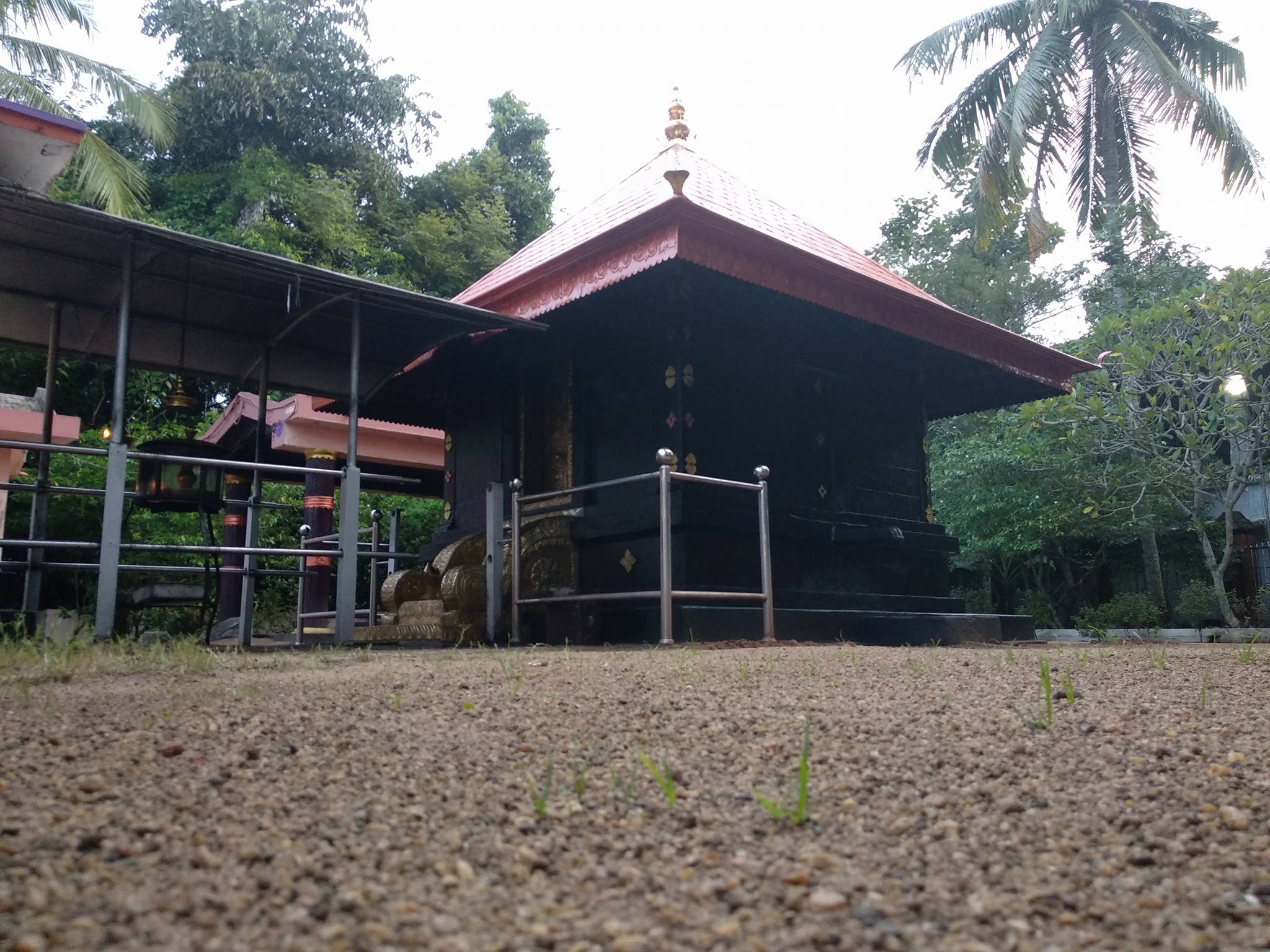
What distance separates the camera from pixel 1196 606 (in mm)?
13125

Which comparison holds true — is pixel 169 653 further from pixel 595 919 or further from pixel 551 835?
pixel 595 919

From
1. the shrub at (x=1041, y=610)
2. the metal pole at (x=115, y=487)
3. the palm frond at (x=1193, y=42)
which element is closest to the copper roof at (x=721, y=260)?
the metal pole at (x=115, y=487)

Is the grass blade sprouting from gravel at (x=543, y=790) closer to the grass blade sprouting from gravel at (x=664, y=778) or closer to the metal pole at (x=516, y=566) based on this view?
the grass blade sprouting from gravel at (x=664, y=778)

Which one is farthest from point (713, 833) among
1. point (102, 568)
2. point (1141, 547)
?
point (1141, 547)

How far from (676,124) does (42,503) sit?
5.52 meters

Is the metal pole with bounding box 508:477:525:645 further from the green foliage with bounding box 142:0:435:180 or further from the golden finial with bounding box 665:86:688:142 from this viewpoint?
the green foliage with bounding box 142:0:435:180

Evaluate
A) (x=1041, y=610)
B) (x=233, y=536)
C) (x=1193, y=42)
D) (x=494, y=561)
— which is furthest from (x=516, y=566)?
(x=1193, y=42)

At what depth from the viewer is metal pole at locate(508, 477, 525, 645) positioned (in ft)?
19.6

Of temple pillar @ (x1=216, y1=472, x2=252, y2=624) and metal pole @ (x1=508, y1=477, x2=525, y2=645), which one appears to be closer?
metal pole @ (x1=508, y1=477, x2=525, y2=645)

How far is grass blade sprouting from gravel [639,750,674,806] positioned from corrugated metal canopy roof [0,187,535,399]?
3.56m

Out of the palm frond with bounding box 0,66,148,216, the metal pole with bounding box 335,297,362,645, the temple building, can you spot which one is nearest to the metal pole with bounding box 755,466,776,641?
the temple building

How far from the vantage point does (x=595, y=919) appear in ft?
4.65

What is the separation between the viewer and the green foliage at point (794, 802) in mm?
1797

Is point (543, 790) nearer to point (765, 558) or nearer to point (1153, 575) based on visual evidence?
point (765, 558)
